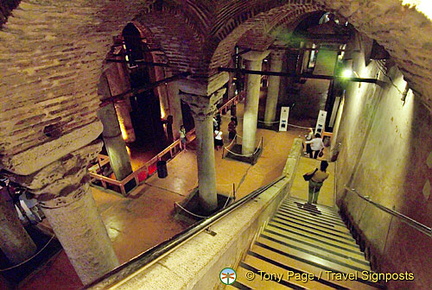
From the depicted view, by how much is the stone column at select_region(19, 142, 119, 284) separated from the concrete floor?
2.44 meters

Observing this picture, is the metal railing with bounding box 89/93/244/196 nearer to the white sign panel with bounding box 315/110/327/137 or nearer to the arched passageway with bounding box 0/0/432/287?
the arched passageway with bounding box 0/0/432/287

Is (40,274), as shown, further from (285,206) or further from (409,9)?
(409,9)

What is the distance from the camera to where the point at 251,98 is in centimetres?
882

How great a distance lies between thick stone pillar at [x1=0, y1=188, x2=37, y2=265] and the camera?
5.24 m

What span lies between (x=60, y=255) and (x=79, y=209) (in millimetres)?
3842

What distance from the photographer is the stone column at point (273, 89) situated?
34.0ft

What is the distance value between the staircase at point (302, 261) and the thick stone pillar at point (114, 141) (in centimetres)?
556

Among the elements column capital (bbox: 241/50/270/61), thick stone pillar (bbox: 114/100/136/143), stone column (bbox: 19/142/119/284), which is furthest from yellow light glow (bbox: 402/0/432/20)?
thick stone pillar (bbox: 114/100/136/143)

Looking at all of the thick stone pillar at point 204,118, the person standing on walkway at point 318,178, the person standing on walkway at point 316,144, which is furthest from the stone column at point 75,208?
the person standing on walkway at point 316,144

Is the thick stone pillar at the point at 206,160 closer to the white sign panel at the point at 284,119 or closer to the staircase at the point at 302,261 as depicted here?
the staircase at the point at 302,261

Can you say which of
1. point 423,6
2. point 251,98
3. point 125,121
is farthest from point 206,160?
point 125,121

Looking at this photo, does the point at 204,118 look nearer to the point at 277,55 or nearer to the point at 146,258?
the point at 146,258

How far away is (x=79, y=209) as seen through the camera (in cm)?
327

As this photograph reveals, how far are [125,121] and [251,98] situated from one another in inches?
256
